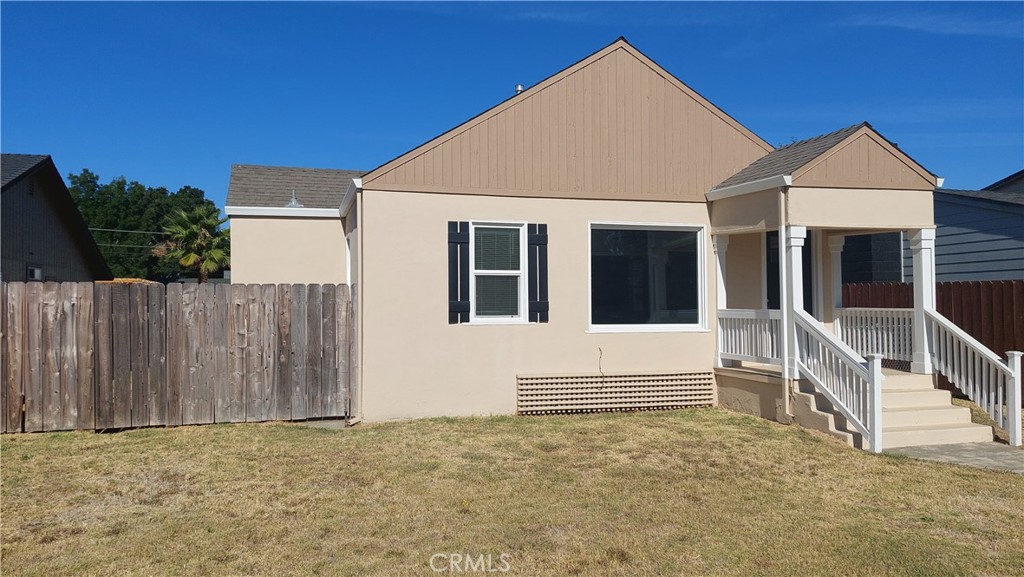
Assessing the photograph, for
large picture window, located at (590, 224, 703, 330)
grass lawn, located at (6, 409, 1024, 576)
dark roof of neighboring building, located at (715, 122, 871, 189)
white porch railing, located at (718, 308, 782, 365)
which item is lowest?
grass lawn, located at (6, 409, 1024, 576)

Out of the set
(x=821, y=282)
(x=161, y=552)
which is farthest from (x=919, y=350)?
(x=161, y=552)

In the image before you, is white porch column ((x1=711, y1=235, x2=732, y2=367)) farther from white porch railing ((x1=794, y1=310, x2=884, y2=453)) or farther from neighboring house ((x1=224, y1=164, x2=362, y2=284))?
neighboring house ((x1=224, y1=164, x2=362, y2=284))

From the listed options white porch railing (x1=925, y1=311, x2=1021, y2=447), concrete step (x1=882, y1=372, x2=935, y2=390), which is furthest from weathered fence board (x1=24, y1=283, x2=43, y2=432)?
white porch railing (x1=925, y1=311, x2=1021, y2=447)

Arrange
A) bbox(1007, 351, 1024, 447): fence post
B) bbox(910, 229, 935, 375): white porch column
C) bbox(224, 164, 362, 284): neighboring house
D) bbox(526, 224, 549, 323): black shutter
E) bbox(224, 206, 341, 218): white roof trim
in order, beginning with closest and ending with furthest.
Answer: bbox(1007, 351, 1024, 447): fence post → bbox(910, 229, 935, 375): white porch column → bbox(526, 224, 549, 323): black shutter → bbox(224, 206, 341, 218): white roof trim → bbox(224, 164, 362, 284): neighboring house

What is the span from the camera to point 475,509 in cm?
571

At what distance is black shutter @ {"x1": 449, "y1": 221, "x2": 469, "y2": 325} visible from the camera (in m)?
9.62

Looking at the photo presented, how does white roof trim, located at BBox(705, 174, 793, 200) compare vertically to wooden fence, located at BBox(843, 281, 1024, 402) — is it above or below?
above

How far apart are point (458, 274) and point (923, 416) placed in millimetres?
5873

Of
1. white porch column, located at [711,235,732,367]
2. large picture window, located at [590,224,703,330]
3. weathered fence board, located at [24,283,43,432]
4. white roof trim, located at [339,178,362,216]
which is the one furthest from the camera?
white porch column, located at [711,235,732,367]

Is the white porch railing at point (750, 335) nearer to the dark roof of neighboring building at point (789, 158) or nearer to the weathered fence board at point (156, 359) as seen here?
the dark roof of neighboring building at point (789, 158)

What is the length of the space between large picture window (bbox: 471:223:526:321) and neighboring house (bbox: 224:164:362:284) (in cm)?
342

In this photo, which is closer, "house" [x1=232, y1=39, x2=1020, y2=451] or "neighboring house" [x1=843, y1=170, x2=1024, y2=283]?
"house" [x1=232, y1=39, x2=1020, y2=451]

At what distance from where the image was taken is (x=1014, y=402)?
8016 mm

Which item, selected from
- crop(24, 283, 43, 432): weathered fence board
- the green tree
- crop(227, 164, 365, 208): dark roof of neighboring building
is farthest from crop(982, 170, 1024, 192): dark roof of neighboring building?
the green tree
